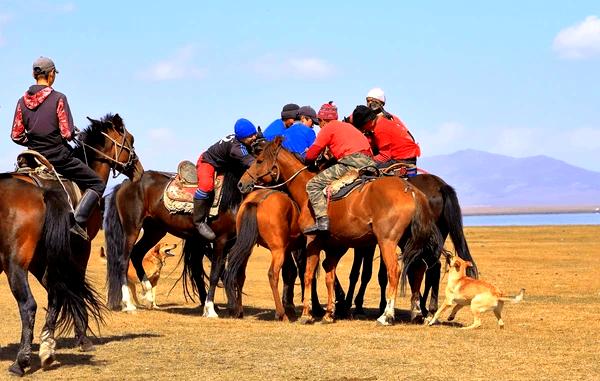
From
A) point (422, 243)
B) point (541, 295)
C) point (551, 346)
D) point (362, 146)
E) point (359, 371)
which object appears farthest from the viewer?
point (541, 295)

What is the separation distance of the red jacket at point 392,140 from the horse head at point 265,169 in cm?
151

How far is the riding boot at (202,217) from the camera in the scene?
1569 centimetres

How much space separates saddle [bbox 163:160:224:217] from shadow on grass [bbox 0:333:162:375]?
11.4ft

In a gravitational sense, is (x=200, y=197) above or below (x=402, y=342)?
above

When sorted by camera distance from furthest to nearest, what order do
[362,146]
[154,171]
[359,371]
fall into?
[154,171] < [362,146] < [359,371]

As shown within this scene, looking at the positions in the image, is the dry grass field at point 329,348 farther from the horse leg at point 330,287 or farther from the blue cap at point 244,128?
the blue cap at point 244,128

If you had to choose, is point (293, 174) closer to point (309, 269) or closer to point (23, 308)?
point (309, 269)

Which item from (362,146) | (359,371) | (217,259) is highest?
(362,146)

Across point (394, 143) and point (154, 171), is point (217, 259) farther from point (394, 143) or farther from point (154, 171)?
point (394, 143)

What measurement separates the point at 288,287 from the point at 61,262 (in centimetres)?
563

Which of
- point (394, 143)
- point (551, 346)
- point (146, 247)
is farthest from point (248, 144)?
point (551, 346)

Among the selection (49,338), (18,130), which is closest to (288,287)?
(18,130)

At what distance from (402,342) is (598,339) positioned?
2251 millimetres

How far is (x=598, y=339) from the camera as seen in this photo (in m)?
12.0
